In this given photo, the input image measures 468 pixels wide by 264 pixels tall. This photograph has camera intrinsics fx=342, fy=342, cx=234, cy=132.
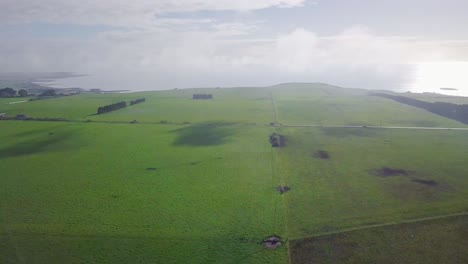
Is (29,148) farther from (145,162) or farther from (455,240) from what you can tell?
(455,240)

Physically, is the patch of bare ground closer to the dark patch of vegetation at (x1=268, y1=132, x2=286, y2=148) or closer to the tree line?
the dark patch of vegetation at (x1=268, y1=132, x2=286, y2=148)

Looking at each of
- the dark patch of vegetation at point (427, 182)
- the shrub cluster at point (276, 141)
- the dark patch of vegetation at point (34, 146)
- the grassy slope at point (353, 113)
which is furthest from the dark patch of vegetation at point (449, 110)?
the dark patch of vegetation at point (34, 146)

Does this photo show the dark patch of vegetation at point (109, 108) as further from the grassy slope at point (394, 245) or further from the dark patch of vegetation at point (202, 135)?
the grassy slope at point (394, 245)

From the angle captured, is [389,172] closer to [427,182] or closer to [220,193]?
[427,182]

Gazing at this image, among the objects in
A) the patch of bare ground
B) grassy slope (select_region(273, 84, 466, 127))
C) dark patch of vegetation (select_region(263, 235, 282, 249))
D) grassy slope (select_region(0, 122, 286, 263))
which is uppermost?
grassy slope (select_region(273, 84, 466, 127))

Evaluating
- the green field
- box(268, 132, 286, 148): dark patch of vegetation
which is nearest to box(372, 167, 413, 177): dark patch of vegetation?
the green field
